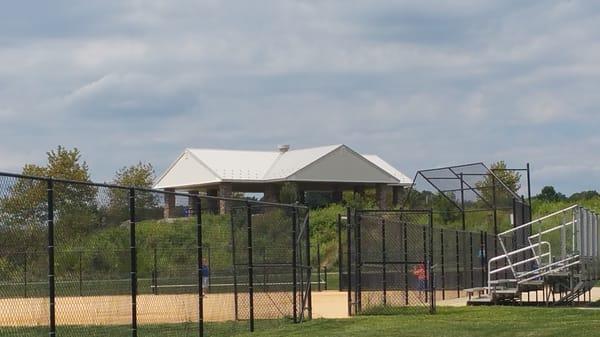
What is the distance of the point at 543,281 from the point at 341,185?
179 feet

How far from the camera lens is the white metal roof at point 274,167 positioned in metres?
77.1

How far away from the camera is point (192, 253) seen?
1897 cm

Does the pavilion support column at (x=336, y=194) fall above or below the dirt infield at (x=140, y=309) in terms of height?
above

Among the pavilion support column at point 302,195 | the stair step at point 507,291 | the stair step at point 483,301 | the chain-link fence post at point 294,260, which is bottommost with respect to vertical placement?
the stair step at point 483,301

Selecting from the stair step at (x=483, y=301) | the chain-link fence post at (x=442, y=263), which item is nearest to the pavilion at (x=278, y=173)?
the chain-link fence post at (x=442, y=263)

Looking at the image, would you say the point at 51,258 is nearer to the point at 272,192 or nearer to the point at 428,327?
the point at 428,327

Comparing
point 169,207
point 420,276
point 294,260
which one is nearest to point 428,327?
point 294,260

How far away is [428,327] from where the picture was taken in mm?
19375

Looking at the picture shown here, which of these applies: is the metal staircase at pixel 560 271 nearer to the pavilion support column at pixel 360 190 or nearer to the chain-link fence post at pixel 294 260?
the chain-link fence post at pixel 294 260

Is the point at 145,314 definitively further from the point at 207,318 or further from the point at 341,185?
the point at 341,185

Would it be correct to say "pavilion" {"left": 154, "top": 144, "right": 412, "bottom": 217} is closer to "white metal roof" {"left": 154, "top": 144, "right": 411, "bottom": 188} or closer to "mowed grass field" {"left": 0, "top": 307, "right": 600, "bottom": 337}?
"white metal roof" {"left": 154, "top": 144, "right": 411, "bottom": 188}

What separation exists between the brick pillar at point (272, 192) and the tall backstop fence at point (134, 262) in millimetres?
52918

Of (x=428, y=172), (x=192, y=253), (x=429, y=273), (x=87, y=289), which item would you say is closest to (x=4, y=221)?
(x=87, y=289)

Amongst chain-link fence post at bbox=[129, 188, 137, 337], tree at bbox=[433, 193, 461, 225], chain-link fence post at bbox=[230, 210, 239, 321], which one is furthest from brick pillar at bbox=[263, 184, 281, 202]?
chain-link fence post at bbox=[129, 188, 137, 337]
